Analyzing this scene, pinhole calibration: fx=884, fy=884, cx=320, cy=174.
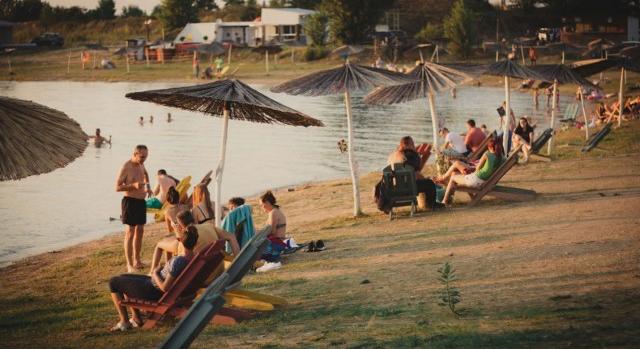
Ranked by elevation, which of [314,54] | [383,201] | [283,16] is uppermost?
[283,16]

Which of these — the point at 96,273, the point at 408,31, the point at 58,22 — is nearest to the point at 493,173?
the point at 96,273

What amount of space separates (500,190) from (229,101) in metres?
4.10

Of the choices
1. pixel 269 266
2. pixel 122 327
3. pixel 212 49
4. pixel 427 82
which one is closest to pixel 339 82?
pixel 427 82

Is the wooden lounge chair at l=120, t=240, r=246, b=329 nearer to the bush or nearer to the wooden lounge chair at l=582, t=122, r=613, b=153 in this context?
the wooden lounge chair at l=582, t=122, r=613, b=153

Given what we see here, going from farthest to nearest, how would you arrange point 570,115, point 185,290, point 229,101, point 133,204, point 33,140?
point 570,115 → point 229,101 → point 133,204 → point 33,140 → point 185,290

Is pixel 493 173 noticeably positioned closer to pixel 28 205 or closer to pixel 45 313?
pixel 45 313

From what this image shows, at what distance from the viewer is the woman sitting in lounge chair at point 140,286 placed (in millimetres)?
7438

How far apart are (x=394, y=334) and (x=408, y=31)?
2950 inches

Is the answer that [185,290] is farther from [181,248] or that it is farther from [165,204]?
[165,204]

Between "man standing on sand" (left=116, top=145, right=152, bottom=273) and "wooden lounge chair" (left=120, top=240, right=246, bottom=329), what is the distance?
3.23 meters

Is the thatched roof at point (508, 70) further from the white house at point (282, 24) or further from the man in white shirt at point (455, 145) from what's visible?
the white house at point (282, 24)

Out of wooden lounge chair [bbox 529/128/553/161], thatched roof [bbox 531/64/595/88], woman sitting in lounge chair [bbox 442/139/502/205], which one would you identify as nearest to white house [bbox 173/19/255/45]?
thatched roof [bbox 531/64/595/88]

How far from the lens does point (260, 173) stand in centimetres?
2419

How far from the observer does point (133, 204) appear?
415 inches
